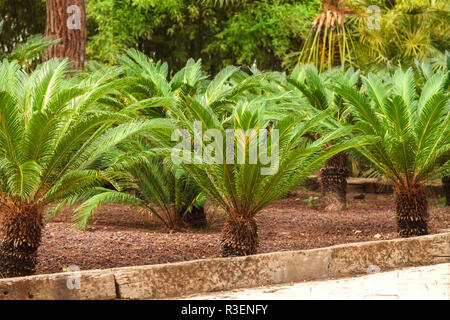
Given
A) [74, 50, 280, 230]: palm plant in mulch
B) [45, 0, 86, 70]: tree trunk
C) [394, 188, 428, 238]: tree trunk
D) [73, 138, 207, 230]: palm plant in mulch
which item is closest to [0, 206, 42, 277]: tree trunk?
[74, 50, 280, 230]: palm plant in mulch

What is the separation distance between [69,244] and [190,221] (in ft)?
6.74

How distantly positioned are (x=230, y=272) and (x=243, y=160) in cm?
98

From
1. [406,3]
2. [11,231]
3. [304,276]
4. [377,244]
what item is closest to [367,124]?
[377,244]

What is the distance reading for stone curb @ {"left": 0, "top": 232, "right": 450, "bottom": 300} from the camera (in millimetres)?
5156

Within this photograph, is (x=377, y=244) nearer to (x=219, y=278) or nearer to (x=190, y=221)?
(x=219, y=278)

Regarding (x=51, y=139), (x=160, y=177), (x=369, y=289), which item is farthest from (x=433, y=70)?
(x=51, y=139)

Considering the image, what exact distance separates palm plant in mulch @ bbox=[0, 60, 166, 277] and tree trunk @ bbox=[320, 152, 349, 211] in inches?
236

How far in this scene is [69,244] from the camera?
710 centimetres

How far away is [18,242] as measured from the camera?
5609mm

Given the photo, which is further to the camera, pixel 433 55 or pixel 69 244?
pixel 433 55

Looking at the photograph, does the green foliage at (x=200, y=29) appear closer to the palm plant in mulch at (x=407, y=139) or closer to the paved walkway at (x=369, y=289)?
the palm plant in mulch at (x=407, y=139)

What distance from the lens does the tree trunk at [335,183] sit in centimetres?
1132

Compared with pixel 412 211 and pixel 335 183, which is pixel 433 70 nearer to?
pixel 335 183

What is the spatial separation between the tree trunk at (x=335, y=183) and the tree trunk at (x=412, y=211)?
11.0 ft
